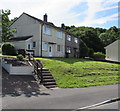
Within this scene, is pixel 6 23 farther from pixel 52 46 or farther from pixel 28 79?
pixel 52 46

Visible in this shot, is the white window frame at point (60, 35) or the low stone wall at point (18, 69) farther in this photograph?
the white window frame at point (60, 35)

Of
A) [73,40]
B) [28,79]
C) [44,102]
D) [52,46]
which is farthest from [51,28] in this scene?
[44,102]

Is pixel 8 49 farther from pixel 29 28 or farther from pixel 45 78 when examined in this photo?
pixel 45 78

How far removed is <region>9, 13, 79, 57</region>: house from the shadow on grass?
1263cm

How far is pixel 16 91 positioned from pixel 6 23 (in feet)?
33.5

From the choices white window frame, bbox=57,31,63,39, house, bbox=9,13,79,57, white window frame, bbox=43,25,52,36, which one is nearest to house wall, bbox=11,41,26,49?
house, bbox=9,13,79,57

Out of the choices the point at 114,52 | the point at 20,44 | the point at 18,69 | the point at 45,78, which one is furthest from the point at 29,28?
the point at 114,52

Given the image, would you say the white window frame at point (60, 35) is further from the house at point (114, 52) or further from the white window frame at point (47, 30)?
the house at point (114, 52)

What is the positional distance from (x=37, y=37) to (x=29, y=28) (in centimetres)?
255

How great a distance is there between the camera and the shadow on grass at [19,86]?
8.42 metres

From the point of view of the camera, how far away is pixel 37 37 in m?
24.5

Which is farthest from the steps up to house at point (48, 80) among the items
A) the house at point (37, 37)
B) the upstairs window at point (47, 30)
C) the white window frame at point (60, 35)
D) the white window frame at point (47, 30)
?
the white window frame at point (60, 35)

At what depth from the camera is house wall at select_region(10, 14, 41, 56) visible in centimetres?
2434

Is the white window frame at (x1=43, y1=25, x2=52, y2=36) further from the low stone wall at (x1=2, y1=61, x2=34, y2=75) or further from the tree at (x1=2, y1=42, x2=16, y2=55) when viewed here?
the low stone wall at (x1=2, y1=61, x2=34, y2=75)
